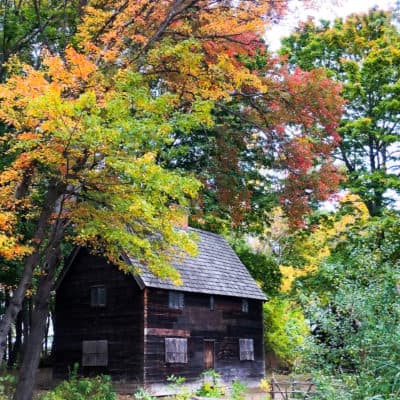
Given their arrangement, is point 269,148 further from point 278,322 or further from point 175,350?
point 278,322

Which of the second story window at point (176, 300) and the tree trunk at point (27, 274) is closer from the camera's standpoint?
the tree trunk at point (27, 274)

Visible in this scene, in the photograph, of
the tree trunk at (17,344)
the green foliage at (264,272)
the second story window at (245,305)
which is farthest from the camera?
the green foliage at (264,272)

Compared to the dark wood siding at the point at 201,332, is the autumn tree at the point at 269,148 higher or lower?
higher

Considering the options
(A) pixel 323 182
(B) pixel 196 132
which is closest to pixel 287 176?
(A) pixel 323 182

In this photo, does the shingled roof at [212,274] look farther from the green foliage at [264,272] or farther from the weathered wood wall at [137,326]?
the green foliage at [264,272]

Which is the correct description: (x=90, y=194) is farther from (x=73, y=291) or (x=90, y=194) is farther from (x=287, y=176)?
(x=73, y=291)

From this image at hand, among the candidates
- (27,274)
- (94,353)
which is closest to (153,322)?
(94,353)

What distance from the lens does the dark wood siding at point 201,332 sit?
21.2m

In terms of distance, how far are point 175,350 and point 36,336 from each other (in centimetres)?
619

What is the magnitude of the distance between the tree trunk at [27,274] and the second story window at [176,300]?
7.68m

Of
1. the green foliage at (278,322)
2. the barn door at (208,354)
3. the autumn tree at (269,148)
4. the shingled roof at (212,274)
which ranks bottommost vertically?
the barn door at (208,354)

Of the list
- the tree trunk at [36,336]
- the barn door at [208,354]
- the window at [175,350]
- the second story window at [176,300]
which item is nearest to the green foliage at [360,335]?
the tree trunk at [36,336]

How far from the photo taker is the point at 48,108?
1203 cm

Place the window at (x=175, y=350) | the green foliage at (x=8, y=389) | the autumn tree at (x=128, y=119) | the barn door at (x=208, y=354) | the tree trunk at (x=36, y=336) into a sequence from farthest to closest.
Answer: the barn door at (x=208, y=354), the window at (x=175, y=350), the green foliage at (x=8, y=389), the tree trunk at (x=36, y=336), the autumn tree at (x=128, y=119)
